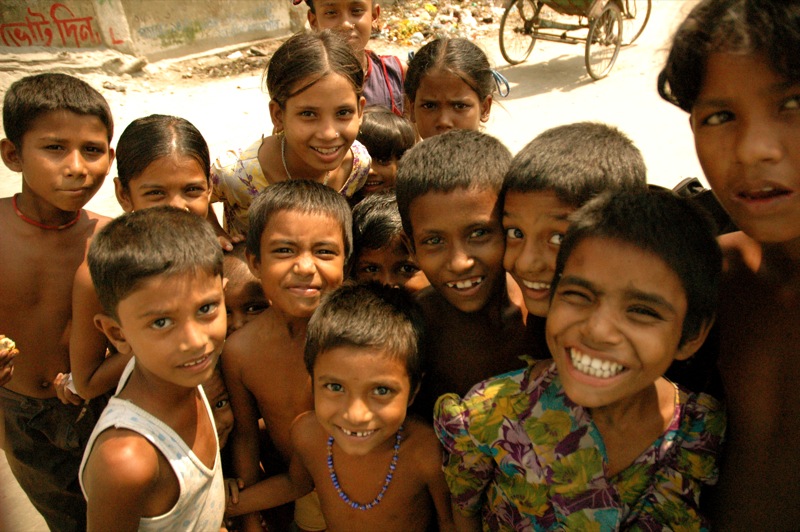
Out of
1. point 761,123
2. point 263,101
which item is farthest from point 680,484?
point 263,101

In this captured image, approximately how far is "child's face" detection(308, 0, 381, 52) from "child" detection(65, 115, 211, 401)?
1.11 meters

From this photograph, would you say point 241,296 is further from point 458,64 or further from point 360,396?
point 458,64

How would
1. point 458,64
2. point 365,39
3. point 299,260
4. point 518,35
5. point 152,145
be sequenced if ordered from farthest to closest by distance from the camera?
point 518,35, point 365,39, point 458,64, point 152,145, point 299,260

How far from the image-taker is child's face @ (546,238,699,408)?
124 centimetres

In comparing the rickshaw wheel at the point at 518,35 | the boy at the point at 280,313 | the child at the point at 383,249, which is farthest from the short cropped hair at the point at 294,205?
the rickshaw wheel at the point at 518,35

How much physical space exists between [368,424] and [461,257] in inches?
20.6

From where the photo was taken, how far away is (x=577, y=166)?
1547mm

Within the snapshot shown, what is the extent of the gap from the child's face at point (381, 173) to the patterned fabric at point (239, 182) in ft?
0.78

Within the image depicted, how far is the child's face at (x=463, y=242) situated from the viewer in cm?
168

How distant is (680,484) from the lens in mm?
1322

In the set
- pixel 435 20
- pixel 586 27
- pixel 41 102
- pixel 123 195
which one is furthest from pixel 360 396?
pixel 435 20

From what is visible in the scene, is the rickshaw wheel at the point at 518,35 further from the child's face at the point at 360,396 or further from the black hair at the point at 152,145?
the child's face at the point at 360,396

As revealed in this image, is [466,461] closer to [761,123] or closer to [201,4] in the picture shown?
[761,123]

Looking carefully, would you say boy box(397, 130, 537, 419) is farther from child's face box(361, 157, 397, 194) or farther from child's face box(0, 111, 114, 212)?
child's face box(0, 111, 114, 212)
